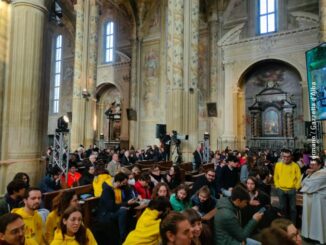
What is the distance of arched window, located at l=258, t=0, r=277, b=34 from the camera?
18031mm

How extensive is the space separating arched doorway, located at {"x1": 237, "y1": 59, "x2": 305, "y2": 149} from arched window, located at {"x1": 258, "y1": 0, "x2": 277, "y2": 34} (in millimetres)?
2104

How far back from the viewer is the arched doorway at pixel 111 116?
22.6 meters

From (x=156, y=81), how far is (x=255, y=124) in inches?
313

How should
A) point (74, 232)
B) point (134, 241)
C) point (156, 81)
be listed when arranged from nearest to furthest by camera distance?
1. point (74, 232)
2. point (134, 241)
3. point (156, 81)

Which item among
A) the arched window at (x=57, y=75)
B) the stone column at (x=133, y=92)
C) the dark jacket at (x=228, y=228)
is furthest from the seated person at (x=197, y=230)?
the arched window at (x=57, y=75)

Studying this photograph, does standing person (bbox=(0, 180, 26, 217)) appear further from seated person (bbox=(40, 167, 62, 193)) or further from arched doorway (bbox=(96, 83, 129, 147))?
arched doorway (bbox=(96, 83, 129, 147))

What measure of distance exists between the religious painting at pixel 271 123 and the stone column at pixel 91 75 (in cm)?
1073

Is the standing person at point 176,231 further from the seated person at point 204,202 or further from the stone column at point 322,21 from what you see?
the stone column at point 322,21

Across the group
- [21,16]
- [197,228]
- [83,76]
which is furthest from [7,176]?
[83,76]

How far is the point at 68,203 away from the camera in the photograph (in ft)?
11.0

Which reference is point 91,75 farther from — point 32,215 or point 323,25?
point 32,215

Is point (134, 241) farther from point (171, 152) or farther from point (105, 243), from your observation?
point (171, 152)

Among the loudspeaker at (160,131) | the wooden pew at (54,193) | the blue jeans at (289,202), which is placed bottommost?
the blue jeans at (289,202)

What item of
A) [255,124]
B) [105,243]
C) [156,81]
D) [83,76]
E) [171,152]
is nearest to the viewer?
[105,243]
